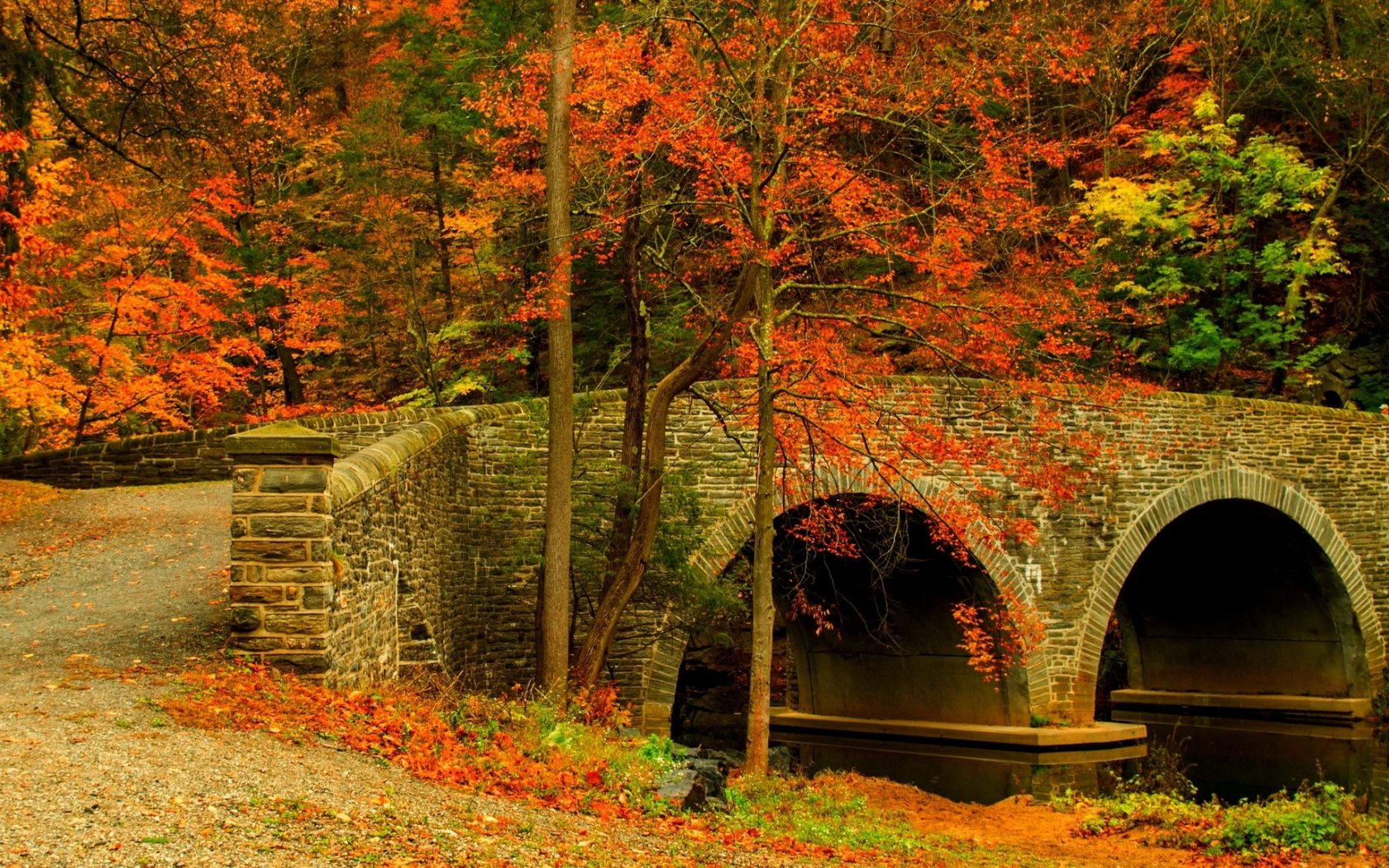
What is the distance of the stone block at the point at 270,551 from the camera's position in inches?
287

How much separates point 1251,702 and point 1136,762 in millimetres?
6704

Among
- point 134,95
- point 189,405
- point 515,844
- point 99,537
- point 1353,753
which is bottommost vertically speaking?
point 1353,753

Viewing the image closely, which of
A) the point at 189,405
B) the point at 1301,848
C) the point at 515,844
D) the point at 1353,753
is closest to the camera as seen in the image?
the point at 515,844

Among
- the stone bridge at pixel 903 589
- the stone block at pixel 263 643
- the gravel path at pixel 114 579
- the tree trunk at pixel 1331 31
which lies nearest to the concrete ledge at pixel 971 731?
the stone bridge at pixel 903 589

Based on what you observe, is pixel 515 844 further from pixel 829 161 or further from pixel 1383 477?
pixel 1383 477

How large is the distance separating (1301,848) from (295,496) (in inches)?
341

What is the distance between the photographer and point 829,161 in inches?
508

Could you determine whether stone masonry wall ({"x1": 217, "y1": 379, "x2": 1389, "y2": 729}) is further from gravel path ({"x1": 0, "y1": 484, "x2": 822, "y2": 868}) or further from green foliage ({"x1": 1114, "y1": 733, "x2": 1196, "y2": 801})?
green foliage ({"x1": 1114, "y1": 733, "x2": 1196, "y2": 801})

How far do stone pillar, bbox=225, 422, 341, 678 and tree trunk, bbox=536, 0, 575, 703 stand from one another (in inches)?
150

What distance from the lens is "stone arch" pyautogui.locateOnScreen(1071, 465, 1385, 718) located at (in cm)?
1675

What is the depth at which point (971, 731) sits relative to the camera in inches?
693

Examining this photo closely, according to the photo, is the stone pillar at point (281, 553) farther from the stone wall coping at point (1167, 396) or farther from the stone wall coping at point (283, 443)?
the stone wall coping at point (1167, 396)

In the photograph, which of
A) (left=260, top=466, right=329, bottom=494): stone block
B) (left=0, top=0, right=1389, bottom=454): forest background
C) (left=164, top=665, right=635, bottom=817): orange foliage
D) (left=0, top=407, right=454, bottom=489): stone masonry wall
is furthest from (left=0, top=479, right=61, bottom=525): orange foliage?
(left=164, top=665, right=635, bottom=817): orange foliage

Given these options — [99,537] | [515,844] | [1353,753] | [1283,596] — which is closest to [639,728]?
[99,537]
